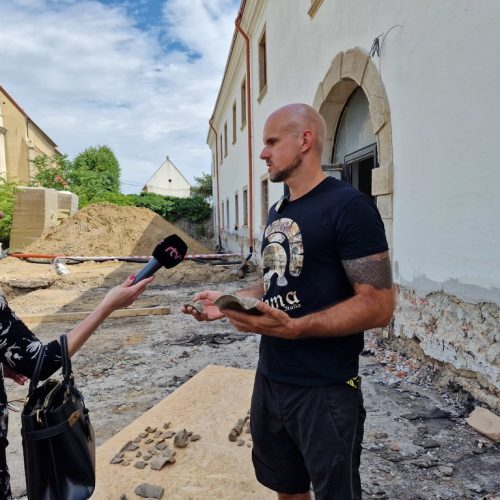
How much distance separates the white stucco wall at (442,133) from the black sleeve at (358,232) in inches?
81.2

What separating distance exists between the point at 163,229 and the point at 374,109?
53.7ft

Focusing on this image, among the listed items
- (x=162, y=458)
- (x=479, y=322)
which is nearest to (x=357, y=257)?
(x=162, y=458)

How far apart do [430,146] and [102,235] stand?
15695 mm

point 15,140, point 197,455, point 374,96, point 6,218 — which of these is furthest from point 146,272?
point 15,140

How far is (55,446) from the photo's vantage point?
1.28 metres

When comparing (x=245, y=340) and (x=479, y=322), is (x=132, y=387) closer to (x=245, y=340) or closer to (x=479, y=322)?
(x=245, y=340)

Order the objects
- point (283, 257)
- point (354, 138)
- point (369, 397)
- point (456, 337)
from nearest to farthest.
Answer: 1. point (283, 257)
2. point (456, 337)
3. point (369, 397)
4. point (354, 138)

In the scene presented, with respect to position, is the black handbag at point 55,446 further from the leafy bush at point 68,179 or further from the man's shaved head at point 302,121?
the leafy bush at point 68,179

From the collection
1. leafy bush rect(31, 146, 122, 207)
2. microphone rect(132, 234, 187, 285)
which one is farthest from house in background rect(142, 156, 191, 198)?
microphone rect(132, 234, 187, 285)

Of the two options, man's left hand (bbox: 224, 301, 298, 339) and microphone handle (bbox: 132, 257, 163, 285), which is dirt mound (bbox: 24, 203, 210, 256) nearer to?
microphone handle (bbox: 132, 257, 163, 285)

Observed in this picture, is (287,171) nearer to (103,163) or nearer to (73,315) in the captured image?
(73,315)

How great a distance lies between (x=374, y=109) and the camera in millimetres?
4793

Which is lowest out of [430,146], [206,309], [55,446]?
[55,446]

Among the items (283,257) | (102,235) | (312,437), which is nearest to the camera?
(312,437)
